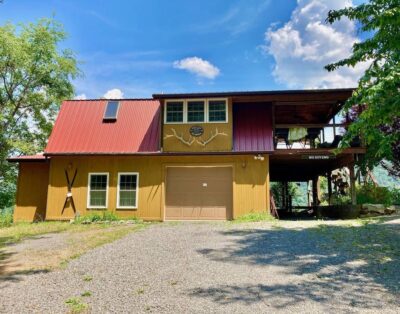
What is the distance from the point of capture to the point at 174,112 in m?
16.0

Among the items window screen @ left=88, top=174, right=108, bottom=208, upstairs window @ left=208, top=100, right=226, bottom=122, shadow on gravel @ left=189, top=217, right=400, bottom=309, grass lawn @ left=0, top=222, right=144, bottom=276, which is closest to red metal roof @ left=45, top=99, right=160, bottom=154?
window screen @ left=88, top=174, right=108, bottom=208

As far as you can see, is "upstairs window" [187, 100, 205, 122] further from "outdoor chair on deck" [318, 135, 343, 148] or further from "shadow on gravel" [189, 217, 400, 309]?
"shadow on gravel" [189, 217, 400, 309]

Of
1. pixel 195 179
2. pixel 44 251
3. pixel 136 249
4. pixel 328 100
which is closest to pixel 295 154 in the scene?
pixel 328 100

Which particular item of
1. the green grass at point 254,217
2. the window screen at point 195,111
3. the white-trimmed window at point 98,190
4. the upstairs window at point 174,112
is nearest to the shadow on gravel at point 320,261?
the green grass at point 254,217

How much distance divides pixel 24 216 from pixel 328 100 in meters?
15.2

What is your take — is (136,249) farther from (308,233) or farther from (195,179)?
(195,179)

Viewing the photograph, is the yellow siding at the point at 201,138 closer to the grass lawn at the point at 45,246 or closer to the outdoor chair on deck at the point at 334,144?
the outdoor chair on deck at the point at 334,144

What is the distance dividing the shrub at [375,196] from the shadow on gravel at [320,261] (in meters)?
4.75

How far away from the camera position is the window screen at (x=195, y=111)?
52.0ft

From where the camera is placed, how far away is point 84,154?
15.8 m

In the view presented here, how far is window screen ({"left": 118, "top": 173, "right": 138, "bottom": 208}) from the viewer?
15641 mm

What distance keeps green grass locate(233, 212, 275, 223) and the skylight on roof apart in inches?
309

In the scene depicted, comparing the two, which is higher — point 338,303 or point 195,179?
point 195,179

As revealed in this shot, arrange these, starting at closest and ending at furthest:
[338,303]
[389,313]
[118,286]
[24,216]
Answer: [389,313]
[338,303]
[118,286]
[24,216]
